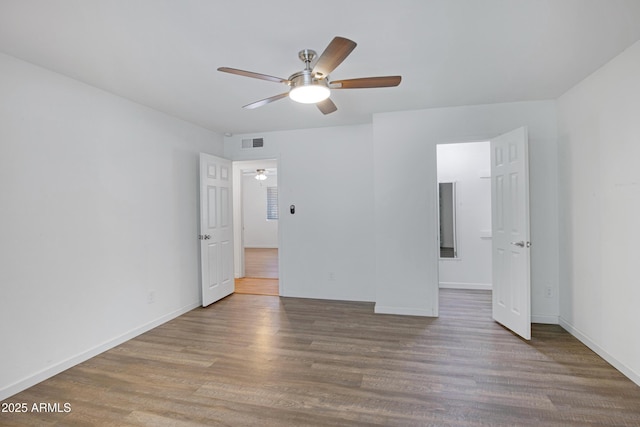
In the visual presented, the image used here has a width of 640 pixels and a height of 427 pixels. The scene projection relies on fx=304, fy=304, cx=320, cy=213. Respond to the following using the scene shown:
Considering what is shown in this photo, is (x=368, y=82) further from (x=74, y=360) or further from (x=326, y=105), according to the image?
A: (x=74, y=360)

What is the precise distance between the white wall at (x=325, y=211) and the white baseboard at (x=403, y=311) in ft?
1.56

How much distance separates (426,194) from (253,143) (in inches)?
108

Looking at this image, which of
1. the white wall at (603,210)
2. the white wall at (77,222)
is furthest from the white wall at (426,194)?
the white wall at (77,222)

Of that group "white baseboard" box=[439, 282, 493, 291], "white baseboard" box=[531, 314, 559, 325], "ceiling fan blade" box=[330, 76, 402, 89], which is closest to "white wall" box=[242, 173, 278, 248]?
"white baseboard" box=[439, 282, 493, 291]

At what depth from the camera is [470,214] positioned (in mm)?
5090

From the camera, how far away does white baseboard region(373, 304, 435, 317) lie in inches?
147

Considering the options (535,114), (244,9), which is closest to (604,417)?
(535,114)

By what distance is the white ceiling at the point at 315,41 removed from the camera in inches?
70.8

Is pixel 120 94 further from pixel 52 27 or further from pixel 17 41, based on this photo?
pixel 52 27

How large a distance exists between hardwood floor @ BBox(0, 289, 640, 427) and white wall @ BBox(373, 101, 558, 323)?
0.44m

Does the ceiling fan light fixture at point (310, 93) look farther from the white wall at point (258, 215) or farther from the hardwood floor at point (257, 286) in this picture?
the white wall at point (258, 215)

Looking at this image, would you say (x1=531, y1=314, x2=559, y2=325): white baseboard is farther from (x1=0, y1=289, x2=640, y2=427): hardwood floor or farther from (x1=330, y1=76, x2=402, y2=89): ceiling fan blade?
(x1=330, y1=76, x2=402, y2=89): ceiling fan blade

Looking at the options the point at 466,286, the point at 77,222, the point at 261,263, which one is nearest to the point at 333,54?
the point at 77,222

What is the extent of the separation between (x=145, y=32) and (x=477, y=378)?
347 centimetres
